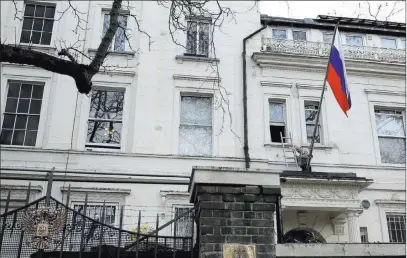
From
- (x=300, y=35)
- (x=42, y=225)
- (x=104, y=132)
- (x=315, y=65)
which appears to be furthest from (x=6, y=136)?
(x=300, y=35)

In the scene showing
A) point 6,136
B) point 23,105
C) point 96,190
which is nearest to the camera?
point 96,190

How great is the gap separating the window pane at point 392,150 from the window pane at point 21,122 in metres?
11.3

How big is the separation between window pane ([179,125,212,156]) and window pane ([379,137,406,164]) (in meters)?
5.70

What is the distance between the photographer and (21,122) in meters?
14.1

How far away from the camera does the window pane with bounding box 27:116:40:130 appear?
46.2 feet

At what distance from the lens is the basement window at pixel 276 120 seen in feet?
49.3

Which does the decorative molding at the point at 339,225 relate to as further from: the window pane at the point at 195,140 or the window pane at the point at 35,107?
the window pane at the point at 35,107

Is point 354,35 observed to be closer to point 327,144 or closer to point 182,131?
point 327,144

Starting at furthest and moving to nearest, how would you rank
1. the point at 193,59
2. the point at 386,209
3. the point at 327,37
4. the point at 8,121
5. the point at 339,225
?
1. the point at 327,37
2. the point at 193,59
3. the point at 386,209
4. the point at 339,225
5. the point at 8,121

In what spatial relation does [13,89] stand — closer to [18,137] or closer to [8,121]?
Result: [8,121]

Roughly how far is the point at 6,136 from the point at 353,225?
10.4 m

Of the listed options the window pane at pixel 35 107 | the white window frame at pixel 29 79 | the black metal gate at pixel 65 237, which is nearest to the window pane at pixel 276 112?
the white window frame at pixel 29 79

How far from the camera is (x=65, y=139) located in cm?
1386

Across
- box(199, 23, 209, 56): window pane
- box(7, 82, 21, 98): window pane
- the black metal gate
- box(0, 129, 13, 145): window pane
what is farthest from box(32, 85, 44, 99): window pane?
the black metal gate
